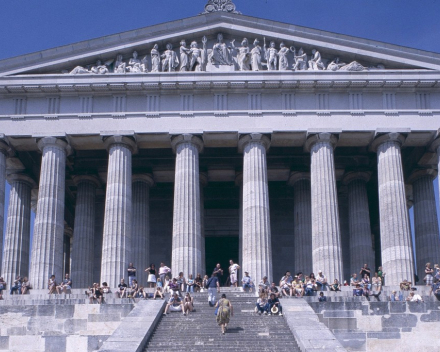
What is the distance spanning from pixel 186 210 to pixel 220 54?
10837 millimetres

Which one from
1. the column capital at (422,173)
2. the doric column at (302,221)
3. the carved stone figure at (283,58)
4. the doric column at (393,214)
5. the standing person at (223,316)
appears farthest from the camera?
the column capital at (422,173)

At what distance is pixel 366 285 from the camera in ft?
173

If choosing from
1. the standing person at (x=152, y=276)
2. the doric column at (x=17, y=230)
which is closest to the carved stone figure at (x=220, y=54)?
the standing person at (x=152, y=276)

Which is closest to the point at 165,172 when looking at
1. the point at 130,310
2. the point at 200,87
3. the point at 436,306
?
the point at 200,87

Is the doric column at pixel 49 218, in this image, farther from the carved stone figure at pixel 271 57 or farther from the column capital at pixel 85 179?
the carved stone figure at pixel 271 57

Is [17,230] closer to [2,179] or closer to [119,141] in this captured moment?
[2,179]

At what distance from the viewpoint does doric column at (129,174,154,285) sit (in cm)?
6550

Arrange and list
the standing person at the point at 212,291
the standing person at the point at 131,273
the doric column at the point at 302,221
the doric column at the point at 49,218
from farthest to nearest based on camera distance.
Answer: the doric column at the point at 302,221
the doric column at the point at 49,218
the standing person at the point at 131,273
the standing person at the point at 212,291

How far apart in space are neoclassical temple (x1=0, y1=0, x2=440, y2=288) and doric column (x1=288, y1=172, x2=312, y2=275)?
150mm

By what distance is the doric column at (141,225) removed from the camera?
215ft

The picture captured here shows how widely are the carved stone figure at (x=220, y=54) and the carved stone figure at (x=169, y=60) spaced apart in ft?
7.35

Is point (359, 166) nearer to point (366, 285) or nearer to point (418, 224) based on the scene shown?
point (418, 224)

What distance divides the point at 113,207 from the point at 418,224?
20.7 metres

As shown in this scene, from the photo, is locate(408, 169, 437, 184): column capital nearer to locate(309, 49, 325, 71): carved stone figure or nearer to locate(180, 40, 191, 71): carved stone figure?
locate(309, 49, 325, 71): carved stone figure
